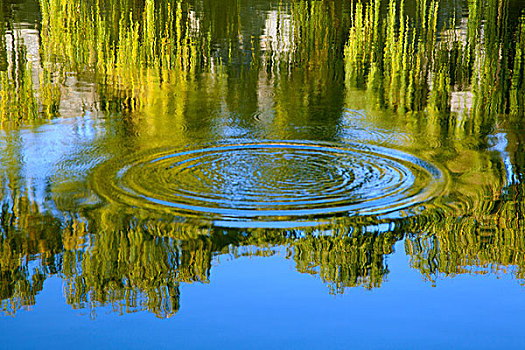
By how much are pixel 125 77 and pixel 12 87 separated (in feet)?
4.10

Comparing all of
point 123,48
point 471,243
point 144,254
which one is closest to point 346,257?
point 471,243

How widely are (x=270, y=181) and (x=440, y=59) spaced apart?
5337 millimetres

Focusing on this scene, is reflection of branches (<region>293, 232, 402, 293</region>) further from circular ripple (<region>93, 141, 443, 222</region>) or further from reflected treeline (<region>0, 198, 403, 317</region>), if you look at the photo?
circular ripple (<region>93, 141, 443, 222</region>)

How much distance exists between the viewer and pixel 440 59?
913cm

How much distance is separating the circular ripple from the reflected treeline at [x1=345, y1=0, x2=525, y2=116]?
1.91 metres

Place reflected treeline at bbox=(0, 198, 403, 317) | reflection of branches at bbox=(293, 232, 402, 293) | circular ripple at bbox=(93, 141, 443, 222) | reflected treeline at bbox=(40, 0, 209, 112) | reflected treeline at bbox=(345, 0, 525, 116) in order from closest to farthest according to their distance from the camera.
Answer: reflected treeline at bbox=(0, 198, 403, 317), reflection of branches at bbox=(293, 232, 402, 293), circular ripple at bbox=(93, 141, 443, 222), reflected treeline at bbox=(345, 0, 525, 116), reflected treeline at bbox=(40, 0, 209, 112)

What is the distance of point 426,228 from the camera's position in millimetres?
3879

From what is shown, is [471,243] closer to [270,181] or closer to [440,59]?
[270,181]

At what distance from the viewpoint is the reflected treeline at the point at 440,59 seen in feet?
23.3

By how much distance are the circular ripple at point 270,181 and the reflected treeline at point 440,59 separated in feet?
6.27

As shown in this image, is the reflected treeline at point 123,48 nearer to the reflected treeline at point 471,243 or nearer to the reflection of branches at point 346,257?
the reflection of branches at point 346,257

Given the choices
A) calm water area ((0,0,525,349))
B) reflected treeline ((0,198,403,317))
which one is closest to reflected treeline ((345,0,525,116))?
calm water area ((0,0,525,349))

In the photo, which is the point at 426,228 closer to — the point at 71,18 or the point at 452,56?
the point at 452,56

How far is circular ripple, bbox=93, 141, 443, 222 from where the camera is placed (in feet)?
13.5
